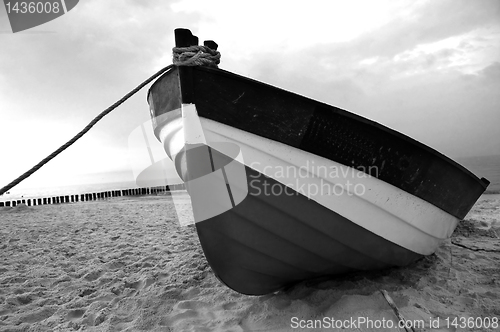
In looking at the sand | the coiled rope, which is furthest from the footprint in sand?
the coiled rope

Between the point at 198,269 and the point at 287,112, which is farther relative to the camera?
the point at 198,269

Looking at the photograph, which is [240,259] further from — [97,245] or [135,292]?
[97,245]

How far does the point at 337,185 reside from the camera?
214 cm

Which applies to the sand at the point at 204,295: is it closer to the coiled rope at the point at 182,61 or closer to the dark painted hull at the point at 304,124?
the dark painted hull at the point at 304,124

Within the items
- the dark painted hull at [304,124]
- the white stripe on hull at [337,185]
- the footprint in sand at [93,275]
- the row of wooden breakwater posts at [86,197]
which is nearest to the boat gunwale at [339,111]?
the dark painted hull at [304,124]

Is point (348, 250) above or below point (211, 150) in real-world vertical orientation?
below

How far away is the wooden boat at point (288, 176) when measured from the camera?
194 centimetres

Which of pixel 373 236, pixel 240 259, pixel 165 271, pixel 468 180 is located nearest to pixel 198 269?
pixel 165 271

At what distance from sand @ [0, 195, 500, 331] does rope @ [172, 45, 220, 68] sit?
2064 mm

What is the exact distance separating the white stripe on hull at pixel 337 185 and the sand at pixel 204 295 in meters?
0.57

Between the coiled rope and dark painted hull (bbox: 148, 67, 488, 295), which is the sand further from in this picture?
the coiled rope

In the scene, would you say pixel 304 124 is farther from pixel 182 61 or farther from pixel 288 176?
pixel 182 61

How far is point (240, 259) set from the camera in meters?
2.22

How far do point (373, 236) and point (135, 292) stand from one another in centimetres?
246
